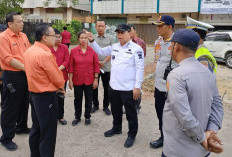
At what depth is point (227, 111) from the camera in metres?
5.52

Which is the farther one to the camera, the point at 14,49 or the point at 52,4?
the point at 52,4

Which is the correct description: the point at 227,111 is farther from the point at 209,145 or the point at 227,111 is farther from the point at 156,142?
the point at 209,145

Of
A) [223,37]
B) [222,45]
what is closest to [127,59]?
[222,45]

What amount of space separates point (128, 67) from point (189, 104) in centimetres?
187

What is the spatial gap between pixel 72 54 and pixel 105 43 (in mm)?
1021

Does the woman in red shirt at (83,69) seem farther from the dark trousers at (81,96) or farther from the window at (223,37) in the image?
the window at (223,37)

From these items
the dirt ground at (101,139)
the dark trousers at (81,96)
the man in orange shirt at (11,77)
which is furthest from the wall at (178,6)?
the man in orange shirt at (11,77)

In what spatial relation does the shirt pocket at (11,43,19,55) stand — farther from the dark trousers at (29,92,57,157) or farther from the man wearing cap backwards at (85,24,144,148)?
the man wearing cap backwards at (85,24,144,148)

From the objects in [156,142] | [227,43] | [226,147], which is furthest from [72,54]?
[227,43]

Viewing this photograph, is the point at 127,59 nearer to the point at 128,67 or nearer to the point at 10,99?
the point at 128,67

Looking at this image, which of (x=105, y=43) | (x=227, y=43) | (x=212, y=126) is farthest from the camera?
(x=227, y=43)

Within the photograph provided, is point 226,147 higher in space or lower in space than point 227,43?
lower

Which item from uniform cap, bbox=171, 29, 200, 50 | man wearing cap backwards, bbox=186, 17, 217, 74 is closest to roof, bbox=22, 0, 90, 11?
man wearing cap backwards, bbox=186, 17, 217, 74

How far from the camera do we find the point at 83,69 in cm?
432
